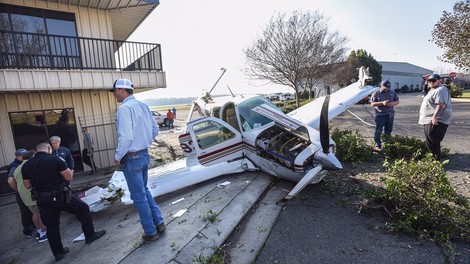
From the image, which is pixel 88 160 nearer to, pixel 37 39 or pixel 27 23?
pixel 37 39

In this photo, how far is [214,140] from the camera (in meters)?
5.91

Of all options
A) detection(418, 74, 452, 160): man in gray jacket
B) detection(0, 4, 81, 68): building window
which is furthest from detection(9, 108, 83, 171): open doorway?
detection(418, 74, 452, 160): man in gray jacket

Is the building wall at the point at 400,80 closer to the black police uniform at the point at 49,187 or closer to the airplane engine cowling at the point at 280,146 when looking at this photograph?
the airplane engine cowling at the point at 280,146

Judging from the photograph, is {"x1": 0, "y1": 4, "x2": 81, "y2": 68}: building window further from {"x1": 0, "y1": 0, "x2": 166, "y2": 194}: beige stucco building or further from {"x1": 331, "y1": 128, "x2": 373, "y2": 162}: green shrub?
{"x1": 331, "y1": 128, "x2": 373, "y2": 162}: green shrub

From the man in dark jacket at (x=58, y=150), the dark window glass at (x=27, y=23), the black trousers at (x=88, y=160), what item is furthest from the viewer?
the black trousers at (x=88, y=160)

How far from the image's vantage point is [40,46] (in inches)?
314

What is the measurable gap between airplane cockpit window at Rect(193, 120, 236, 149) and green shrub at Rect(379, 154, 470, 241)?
11.2ft

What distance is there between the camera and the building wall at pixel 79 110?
344 inches

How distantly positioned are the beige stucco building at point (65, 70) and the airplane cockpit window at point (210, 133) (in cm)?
470

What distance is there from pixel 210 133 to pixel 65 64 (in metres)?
6.48

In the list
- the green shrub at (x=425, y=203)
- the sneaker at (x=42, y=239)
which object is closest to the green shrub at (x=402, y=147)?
the green shrub at (x=425, y=203)

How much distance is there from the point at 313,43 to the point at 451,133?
11180 mm

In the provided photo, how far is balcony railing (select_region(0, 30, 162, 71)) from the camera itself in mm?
7398

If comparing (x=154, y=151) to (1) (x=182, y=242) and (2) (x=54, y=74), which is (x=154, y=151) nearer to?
(2) (x=54, y=74)
